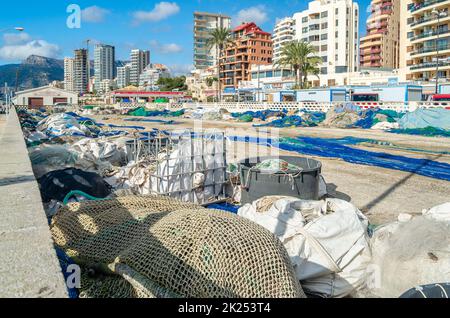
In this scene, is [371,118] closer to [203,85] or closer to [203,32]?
[203,85]

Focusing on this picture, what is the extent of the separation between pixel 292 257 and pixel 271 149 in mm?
13302

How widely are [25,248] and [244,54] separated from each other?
113 m

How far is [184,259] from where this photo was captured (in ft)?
10.3

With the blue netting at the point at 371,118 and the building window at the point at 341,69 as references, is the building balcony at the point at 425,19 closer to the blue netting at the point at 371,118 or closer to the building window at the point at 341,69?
the building window at the point at 341,69

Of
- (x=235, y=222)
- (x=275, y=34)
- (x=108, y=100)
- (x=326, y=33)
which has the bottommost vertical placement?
(x=235, y=222)

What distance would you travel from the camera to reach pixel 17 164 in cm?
679

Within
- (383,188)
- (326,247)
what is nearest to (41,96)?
(383,188)

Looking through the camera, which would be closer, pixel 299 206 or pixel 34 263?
pixel 34 263

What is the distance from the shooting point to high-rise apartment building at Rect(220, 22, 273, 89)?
111625 millimetres

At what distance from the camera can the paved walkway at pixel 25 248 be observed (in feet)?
7.80

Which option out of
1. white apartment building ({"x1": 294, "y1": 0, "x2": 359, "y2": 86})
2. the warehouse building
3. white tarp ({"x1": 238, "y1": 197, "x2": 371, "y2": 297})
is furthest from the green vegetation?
white tarp ({"x1": 238, "y1": 197, "x2": 371, "y2": 297})

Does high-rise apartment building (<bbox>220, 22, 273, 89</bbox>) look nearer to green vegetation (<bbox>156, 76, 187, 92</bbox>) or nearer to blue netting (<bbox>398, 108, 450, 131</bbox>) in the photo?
green vegetation (<bbox>156, 76, 187, 92</bbox>)
